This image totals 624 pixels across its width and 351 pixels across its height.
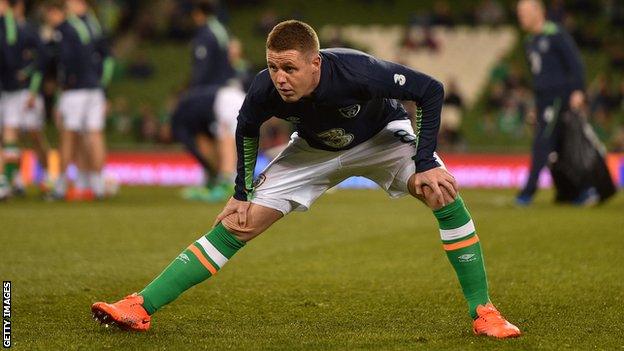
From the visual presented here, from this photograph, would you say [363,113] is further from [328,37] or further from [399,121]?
[328,37]

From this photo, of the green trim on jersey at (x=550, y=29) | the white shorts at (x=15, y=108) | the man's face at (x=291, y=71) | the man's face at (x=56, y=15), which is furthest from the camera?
the man's face at (x=56, y=15)

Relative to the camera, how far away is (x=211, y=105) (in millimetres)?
13484

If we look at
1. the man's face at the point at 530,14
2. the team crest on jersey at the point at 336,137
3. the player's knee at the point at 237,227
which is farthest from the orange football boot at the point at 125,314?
the man's face at the point at 530,14

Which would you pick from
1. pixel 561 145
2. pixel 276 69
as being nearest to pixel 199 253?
pixel 276 69

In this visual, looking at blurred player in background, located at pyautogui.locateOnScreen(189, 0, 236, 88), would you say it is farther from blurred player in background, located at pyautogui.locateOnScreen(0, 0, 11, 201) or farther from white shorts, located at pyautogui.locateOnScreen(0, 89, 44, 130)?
blurred player in background, located at pyautogui.locateOnScreen(0, 0, 11, 201)

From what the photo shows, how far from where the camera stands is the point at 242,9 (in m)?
28.5

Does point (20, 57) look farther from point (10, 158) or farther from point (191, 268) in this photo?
point (191, 268)

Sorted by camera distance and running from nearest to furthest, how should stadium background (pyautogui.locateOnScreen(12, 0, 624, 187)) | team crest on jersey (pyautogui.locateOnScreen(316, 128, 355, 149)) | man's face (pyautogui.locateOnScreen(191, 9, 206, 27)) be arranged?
team crest on jersey (pyautogui.locateOnScreen(316, 128, 355, 149)) < man's face (pyautogui.locateOnScreen(191, 9, 206, 27)) < stadium background (pyautogui.locateOnScreen(12, 0, 624, 187))

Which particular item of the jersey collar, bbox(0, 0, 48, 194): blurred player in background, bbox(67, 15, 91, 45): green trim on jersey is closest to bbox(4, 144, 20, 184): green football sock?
bbox(0, 0, 48, 194): blurred player in background

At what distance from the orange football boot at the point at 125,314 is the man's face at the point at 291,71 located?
1185 mm

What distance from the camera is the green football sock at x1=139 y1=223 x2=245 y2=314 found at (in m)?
4.98

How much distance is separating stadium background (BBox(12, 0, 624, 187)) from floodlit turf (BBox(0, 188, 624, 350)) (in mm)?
10711

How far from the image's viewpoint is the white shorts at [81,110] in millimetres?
13195

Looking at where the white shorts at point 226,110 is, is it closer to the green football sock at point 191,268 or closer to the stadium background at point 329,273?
the stadium background at point 329,273
